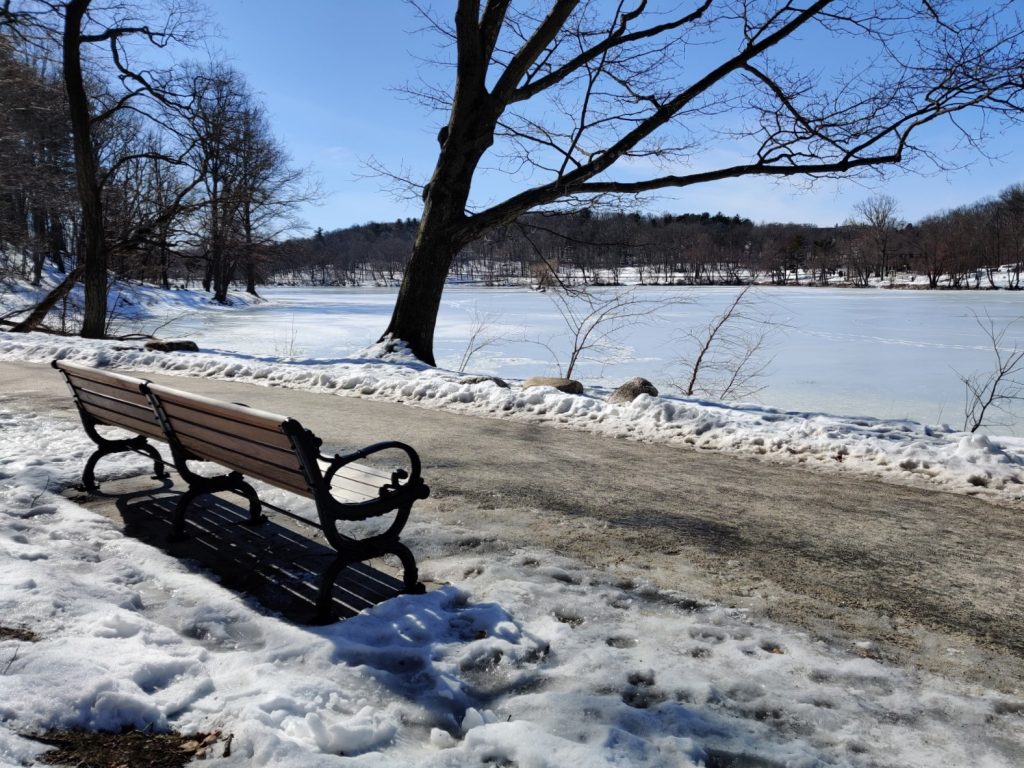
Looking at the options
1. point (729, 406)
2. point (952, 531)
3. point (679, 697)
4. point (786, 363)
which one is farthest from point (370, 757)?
point (786, 363)

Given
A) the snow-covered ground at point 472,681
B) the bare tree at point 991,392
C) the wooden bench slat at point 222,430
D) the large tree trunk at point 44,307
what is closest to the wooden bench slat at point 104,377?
the wooden bench slat at point 222,430

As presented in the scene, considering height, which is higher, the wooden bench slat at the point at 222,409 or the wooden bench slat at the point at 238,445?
the wooden bench slat at the point at 222,409

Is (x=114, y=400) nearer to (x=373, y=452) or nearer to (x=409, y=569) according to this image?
(x=373, y=452)

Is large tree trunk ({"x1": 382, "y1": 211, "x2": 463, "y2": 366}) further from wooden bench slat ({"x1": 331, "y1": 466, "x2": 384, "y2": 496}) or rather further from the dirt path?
wooden bench slat ({"x1": 331, "y1": 466, "x2": 384, "y2": 496})

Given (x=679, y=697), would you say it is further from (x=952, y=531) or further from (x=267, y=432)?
(x=952, y=531)

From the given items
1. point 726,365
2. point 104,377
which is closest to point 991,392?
point 726,365

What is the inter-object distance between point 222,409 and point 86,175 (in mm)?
14084

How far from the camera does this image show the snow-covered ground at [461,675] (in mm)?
2238

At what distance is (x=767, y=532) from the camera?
14.8ft

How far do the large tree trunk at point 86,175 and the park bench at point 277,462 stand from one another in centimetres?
1215

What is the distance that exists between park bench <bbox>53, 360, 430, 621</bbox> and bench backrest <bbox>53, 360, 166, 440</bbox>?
1cm

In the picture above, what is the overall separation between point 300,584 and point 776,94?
405 inches

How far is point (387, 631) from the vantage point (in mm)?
2988

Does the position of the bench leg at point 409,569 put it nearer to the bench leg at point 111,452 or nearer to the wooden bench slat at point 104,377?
the wooden bench slat at point 104,377
